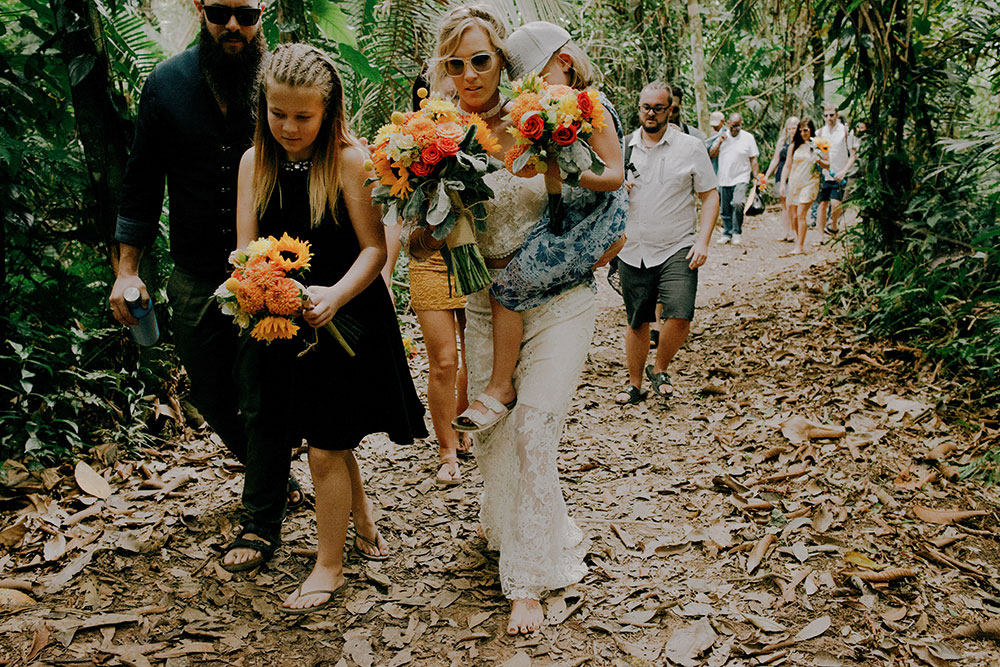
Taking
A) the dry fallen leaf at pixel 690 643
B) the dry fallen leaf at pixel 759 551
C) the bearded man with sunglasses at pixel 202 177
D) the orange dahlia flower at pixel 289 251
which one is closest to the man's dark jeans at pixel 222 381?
the bearded man with sunglasses at pixel 202 177

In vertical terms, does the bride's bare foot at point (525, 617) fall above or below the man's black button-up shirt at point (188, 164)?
below

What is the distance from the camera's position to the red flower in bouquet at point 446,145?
277 centimetres

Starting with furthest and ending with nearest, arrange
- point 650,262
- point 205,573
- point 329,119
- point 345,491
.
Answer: point 650,262, point 205,573, point 345,491, point 329,119

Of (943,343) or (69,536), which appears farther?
(943,343)

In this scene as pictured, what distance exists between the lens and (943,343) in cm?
573

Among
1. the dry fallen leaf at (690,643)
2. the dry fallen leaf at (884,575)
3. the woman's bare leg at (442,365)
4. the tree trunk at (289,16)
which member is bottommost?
the dry fallen leaf at (884,575)

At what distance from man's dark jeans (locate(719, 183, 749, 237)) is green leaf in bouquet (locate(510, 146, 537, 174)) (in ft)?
36.6

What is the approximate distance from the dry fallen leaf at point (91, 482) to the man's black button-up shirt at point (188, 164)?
156 cm

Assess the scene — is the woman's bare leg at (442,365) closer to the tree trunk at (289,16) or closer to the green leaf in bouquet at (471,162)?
the green leaf in bouquet at (471,162)

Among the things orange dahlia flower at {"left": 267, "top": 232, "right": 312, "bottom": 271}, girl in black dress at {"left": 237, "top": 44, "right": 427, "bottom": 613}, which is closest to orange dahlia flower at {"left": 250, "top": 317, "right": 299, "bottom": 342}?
girl in black dress at {"left": 237, "top": 44, "right": 427, "bottom": 613}

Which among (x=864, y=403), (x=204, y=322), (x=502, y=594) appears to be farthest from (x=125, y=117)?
(x=864, y=403)

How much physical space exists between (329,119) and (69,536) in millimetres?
2585

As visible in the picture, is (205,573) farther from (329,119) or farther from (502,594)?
(329,119)

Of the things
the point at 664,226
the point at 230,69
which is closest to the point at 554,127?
the point at 230,69
